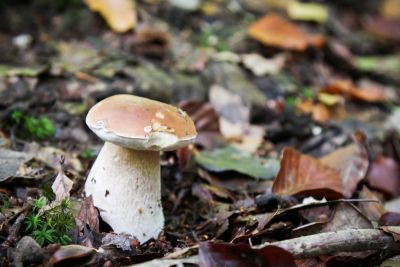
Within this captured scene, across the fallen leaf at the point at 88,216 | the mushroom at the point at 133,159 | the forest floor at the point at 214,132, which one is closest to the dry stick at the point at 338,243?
the forest floor at the point at 214,132

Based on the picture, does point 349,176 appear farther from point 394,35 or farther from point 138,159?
point 394,35

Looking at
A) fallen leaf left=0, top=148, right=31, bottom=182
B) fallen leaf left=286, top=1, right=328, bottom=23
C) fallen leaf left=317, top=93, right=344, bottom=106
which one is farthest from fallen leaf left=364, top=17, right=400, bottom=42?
fallen leaf left=0, top=148, right=31, bottom=182

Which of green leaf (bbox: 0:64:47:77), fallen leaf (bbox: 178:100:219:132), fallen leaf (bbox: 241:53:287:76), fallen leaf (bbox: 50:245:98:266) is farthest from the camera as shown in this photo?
fallen leaf (bbox: 241:53:287:76)

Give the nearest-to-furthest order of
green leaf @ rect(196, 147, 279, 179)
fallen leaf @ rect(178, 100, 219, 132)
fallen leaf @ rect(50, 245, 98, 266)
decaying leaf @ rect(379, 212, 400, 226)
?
fallen leaf @ rect(50, 245, 98, 266)
decaying leaf @ rect(379, 212, 400, 226)
green leaf @ rect(196, 147, 279, 179)
fallen leaf @ rect(178, 100, 219, 132)

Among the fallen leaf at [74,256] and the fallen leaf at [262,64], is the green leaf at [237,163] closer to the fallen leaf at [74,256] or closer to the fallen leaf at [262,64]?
the fallen leaf at [74,256]

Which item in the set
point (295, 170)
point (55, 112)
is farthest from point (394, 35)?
point (55, 112)

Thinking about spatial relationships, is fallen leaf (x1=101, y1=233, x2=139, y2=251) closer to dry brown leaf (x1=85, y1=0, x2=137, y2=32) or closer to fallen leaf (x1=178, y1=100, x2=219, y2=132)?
fallen leaf (x1=178, y1=100, x2=219, y2=132)

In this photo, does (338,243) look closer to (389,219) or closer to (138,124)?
(389,219)
